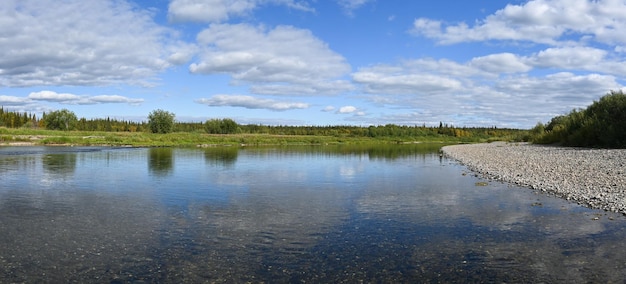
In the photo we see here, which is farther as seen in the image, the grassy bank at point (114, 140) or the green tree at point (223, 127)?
the green tree at point (223, 127)

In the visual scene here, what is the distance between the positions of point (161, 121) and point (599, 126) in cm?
9501

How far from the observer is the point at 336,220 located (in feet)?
45.6

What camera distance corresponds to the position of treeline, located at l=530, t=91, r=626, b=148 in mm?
41219

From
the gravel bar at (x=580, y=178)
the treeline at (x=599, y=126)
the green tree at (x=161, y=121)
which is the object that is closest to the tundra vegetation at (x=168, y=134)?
the green tree at (x=161, y=121)

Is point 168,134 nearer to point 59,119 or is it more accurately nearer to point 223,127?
point 223,127

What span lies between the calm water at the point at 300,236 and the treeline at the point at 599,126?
90.4ft

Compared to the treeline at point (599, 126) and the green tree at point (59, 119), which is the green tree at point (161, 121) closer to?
the green tree at point (59, 119)

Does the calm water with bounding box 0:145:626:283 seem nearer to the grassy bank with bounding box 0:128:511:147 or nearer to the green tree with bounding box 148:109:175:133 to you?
the grassy bank with bounding box 0:128:511:147

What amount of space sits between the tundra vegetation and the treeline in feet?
94.2

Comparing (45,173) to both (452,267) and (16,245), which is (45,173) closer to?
(16,245)

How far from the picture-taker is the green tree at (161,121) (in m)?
112

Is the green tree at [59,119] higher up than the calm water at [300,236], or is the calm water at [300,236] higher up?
the green tree at [59,119]

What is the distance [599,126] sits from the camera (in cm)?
4400

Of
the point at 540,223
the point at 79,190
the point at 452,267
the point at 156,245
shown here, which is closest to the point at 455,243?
the point at 452,267
